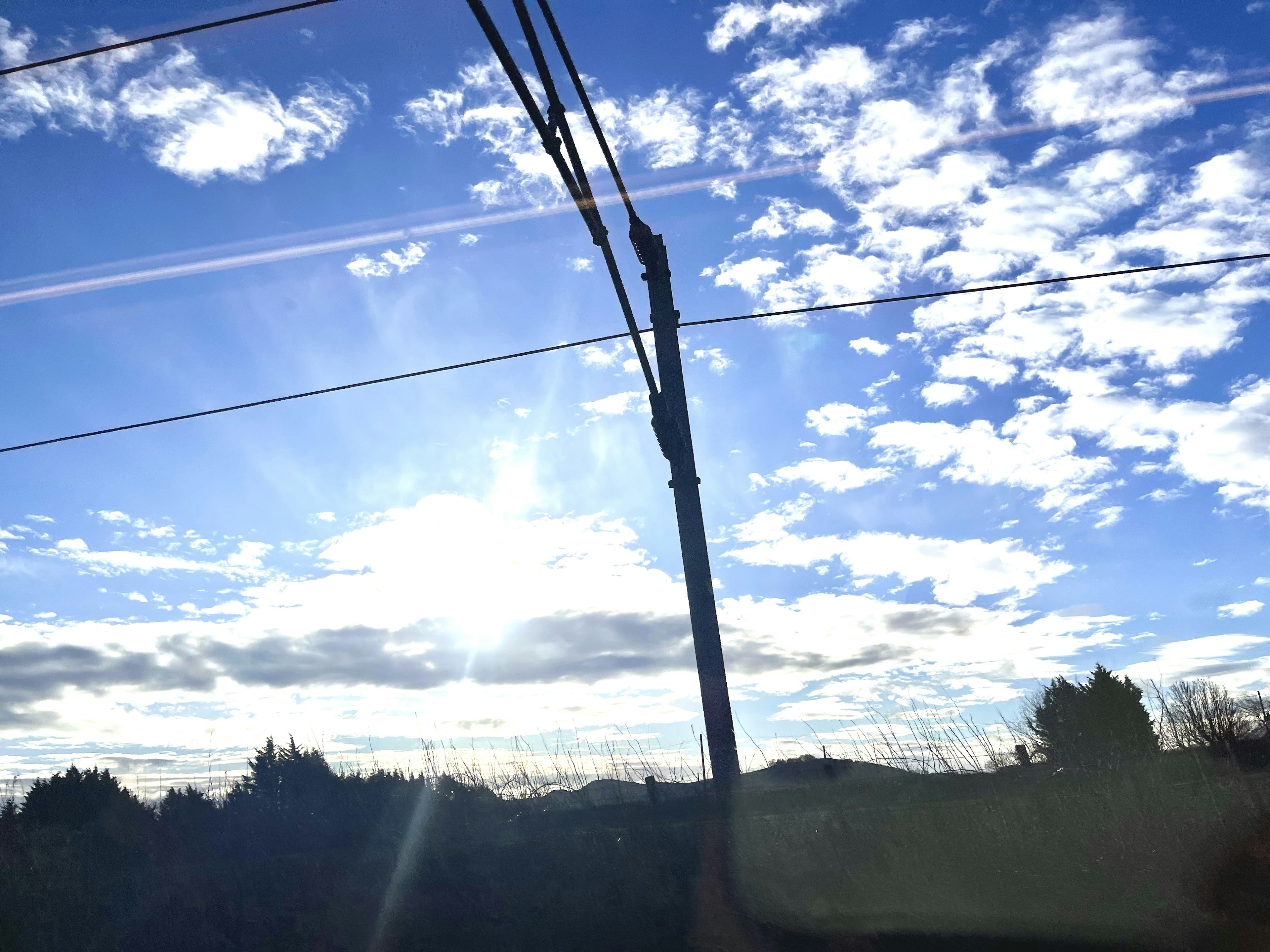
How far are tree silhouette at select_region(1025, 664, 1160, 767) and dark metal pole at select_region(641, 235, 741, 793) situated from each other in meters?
3.61

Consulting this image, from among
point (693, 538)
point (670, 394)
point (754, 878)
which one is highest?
point (670, 394)

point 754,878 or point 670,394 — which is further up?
point 670,394

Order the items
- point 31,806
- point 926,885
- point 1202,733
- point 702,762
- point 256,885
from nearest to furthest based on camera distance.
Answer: point 926,885
point 256,885
point 702,762
point 1202,733
point 31,806

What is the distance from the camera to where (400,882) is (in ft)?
26.7

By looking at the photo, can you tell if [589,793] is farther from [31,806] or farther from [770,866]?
[31,806]

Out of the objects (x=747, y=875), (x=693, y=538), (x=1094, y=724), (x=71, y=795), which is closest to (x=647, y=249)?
(x=693, y=538)

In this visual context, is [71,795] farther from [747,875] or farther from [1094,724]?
[1094,724]

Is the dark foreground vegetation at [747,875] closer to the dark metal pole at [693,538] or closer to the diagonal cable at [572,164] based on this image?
the dark metal pole at [693,538]

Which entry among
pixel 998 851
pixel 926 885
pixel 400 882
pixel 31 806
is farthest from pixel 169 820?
pixel 31 806

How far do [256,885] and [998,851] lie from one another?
21.2 feet

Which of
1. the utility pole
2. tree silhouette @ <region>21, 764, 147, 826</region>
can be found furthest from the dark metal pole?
tree silhouette @ <region>21, 764, 147, 826</region>

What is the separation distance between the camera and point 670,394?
951 cm

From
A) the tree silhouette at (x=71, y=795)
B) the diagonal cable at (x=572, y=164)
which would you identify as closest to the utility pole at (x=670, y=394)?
the diagonal cable at (x=572, y=164)

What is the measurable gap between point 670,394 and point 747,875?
457 cm
